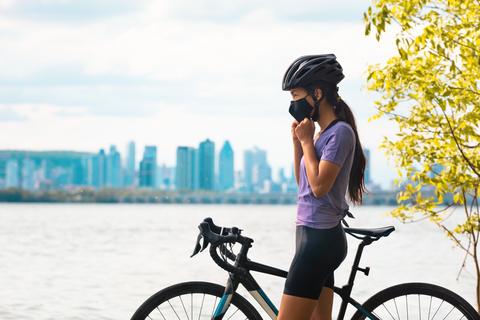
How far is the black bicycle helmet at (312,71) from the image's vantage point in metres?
5.18

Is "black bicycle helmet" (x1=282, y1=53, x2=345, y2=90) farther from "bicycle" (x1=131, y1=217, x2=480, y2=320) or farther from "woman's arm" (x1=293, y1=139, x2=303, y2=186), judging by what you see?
"bicycle" (x1=131, y1=217, x2=480, y2=320)

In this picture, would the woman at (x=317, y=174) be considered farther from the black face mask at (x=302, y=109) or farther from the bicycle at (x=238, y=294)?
the bicycle at (x=238, y=294)

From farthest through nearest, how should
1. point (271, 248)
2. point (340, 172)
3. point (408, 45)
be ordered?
point (271, 248) → point (408, 45) → point (340, 172)

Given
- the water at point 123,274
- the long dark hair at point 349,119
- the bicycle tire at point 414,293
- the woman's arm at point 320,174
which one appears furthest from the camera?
the water at point 123,274

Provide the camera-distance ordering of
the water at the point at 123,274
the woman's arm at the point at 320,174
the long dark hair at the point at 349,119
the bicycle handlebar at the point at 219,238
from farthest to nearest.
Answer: the water at the point at 123,274 < the long dark hair at the point at 349,119 < the bicycle handlebar at the point at 219,238 < the woman's arm at the point at 320,174

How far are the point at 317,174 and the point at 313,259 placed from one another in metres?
0.46

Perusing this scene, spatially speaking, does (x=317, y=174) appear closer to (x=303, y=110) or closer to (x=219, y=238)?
(x=303, y=110)

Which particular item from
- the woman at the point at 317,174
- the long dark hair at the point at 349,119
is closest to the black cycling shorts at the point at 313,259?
the woman at the point at 317,174

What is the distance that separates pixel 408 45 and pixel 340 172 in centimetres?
394

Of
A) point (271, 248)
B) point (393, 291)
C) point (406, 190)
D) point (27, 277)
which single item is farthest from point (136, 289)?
point (271, 248)

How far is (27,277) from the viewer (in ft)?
98.6

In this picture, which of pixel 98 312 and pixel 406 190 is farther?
pixel 98 312

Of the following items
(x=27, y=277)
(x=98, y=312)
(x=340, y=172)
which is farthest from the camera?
(x=27, y=277)

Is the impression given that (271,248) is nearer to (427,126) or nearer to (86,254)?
(86,254)
